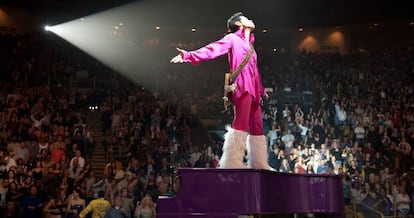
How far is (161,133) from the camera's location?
1397cm

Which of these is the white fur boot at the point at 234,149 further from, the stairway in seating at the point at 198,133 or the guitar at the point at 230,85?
the stairway in seating at the point at 198,133

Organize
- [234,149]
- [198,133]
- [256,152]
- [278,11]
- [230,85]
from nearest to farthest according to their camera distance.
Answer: [234,149] < [230,85] < [256,152] < [198,133] < [278,11]

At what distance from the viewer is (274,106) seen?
15.4 meters

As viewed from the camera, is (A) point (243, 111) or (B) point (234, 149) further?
(A) point (243, 111)

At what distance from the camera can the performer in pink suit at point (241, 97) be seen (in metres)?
4.93

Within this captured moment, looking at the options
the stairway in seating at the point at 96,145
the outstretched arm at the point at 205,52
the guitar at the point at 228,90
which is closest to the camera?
the outstretched arm at the point at 205,52

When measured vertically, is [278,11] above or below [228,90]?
above

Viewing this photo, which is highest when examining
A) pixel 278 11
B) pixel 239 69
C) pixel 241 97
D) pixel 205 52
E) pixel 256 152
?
pixel 278 11

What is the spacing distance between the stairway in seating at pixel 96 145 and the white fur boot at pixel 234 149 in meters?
8.24

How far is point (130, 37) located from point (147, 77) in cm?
380

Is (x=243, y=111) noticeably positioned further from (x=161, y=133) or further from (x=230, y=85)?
(x=161, y=133)

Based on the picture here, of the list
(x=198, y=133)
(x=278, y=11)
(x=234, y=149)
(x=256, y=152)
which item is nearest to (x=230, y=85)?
(x=234, y=149)

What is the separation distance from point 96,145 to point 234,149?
9.52 metres

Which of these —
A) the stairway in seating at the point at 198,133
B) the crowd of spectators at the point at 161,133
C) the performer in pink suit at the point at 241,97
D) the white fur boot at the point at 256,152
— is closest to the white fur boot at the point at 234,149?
the performer in pink suit at the point at 241,97
